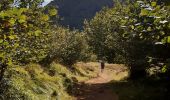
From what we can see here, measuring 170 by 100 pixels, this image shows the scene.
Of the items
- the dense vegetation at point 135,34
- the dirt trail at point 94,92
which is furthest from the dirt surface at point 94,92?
the dense vegetation at point 135,34

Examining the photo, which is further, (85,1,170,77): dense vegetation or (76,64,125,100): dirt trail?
(76,64,125,100): dirt trail

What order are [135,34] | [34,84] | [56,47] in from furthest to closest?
[56,47] < [34,84] < [135,34]

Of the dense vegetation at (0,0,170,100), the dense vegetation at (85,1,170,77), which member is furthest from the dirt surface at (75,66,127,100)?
the dense vegetation at (85,1,170,77)

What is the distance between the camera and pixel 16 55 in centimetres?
1480

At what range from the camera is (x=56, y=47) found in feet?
112

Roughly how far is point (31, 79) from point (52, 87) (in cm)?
176

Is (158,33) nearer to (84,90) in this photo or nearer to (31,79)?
(31,79)

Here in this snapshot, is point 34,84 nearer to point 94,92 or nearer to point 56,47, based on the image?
point 94,92

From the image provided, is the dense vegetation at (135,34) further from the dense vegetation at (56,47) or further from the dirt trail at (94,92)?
the dirt trail at (94,92)

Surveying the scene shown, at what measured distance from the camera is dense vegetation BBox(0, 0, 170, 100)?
4566mm

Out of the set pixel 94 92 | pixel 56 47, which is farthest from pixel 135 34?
pixel 56 47

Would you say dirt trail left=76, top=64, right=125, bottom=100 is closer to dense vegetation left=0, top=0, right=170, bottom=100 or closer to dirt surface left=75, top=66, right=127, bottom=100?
dirt surface left=75, top=66, right=127, bottom=100

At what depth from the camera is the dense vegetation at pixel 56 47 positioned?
15.0ft

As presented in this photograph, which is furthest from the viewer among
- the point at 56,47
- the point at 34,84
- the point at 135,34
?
the point at 56,47
